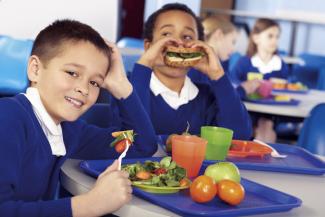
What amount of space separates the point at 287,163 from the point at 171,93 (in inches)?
25.8

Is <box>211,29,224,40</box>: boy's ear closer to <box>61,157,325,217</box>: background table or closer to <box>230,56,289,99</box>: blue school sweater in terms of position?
<box>230,56,289,99</box>: blue school sweater

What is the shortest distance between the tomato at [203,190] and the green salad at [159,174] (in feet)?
0.25

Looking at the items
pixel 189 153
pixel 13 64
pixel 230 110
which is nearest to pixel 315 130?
pixel 230 110

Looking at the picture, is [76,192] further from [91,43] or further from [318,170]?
[318,170]

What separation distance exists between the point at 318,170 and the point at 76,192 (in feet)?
2.44

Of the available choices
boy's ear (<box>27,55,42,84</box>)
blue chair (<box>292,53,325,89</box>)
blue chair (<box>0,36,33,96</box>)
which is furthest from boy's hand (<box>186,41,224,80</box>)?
blue chair (<box>292,53,325,89</box>)

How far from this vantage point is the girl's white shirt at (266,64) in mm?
5047

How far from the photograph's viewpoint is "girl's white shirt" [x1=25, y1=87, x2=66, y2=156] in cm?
167

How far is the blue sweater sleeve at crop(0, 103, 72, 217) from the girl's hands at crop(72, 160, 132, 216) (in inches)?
1.2

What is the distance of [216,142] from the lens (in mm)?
1889

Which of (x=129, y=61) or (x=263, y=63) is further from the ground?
(x=129, y=61)

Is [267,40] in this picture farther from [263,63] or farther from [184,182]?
[184,182]

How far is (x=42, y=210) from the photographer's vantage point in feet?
4.75

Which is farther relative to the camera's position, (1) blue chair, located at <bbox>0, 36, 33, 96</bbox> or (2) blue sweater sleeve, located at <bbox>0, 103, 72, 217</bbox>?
(1) blue chair, located at <bbox>0, 36, 33, 96</bbox>
